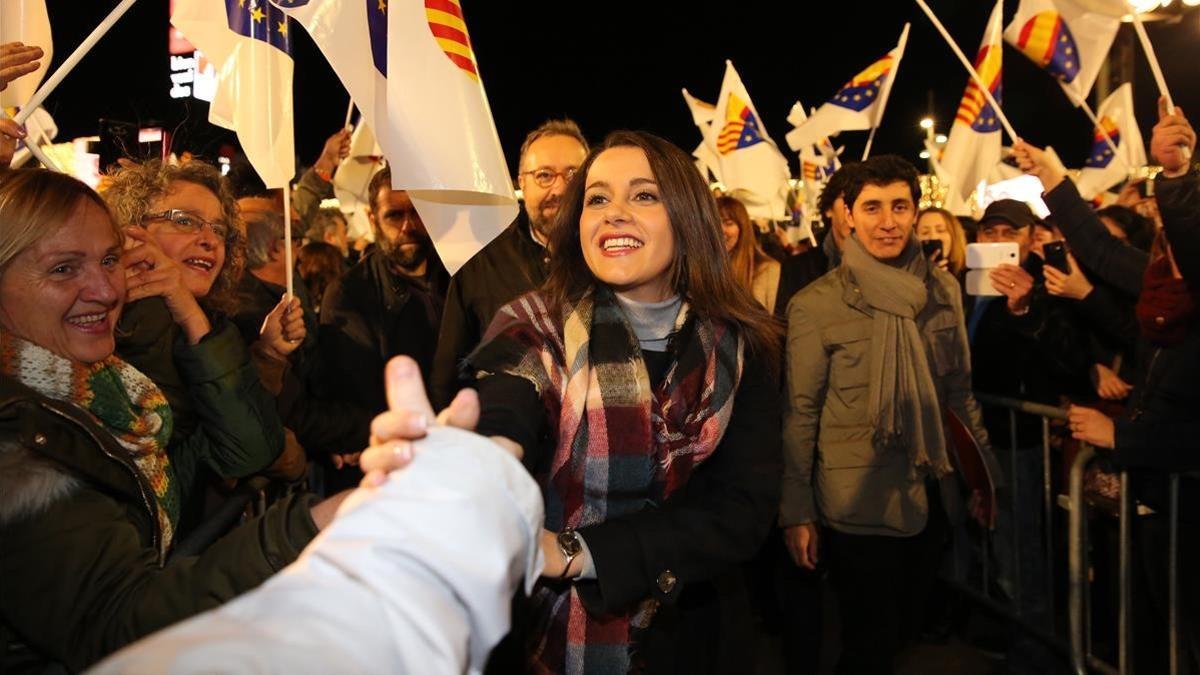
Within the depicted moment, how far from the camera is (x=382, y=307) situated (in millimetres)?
4652

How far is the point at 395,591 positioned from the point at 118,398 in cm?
160

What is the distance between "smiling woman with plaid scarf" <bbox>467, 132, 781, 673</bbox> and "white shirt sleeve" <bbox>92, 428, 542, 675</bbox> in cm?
99

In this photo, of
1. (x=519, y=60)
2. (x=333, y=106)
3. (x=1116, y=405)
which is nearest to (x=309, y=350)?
(x=1116, y=405)

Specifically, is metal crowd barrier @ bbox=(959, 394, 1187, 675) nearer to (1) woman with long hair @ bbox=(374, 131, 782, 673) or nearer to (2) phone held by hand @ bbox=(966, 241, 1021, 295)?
(2) phone held by hand @ bbox=(966, 241, 1021, 295)

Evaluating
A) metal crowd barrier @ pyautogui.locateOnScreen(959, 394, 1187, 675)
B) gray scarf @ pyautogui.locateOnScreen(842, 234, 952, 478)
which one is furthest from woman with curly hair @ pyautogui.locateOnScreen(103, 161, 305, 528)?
metal crowd barrier @ pyautogui.locateOnScreen(959, 394, 1187, 675)

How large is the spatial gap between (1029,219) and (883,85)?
2.61m

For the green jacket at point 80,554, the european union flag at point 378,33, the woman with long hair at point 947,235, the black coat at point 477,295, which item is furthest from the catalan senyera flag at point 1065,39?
the green jacket at point 80,554

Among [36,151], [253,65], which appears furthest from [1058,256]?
[36,151]

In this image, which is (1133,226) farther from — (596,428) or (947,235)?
(596,428)

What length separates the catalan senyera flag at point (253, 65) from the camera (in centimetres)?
356

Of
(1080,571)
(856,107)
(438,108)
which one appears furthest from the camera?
(856,107)

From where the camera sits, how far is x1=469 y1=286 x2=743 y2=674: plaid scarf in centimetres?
229

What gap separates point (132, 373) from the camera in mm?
2363

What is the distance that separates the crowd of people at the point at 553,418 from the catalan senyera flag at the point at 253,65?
0.29m
